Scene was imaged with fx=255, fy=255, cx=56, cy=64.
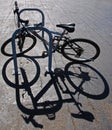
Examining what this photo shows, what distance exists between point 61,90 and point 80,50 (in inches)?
60.0

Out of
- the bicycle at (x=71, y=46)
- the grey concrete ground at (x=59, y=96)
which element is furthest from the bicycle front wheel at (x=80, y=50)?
the grey concrete ground at (x=59, y=96)

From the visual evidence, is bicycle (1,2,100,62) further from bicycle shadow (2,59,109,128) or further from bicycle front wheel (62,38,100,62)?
bicycle shadow (2,59,109,128)

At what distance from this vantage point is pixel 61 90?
16.7 feet

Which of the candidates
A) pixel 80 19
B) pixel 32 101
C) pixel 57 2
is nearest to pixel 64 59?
pixel 32 101

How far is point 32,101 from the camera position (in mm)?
4715

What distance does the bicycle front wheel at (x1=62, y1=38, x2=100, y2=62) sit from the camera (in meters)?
6.25

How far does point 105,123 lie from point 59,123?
2.47ft

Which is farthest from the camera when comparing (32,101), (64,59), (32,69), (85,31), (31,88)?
(85,31)

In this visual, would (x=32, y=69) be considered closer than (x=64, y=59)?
Yes

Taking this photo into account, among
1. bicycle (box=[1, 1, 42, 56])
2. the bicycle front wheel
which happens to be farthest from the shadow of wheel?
Result: bicycle (box=[1, 1, 42, 56])

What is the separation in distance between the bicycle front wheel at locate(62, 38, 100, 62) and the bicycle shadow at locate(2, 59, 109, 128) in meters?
0.25

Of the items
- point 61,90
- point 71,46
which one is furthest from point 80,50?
point 61,90

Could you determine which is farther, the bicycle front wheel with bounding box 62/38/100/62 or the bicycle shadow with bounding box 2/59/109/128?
the bicycle front wheel with bounding box 62/38/100/62

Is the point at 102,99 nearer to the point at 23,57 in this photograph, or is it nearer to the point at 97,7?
the point at 23,57
